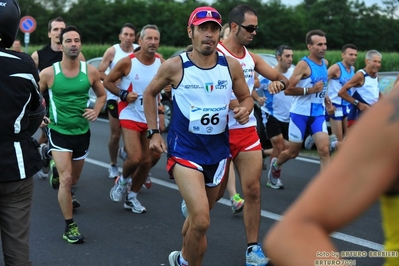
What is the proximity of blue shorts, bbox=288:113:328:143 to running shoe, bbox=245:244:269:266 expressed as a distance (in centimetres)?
336

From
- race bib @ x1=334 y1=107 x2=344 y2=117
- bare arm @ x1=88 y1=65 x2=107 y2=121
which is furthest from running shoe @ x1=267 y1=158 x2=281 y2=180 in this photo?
bare arm @ x1=88 y1=65 x2=107 y2=121

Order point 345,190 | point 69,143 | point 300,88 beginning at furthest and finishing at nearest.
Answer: point 300,88, point 69,143, point 345,190

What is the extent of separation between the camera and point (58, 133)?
699cm

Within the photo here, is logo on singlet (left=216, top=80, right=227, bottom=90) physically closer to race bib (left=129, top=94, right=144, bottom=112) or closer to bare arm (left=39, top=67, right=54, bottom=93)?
bare arm (left=39, top=67, right=54, bottom=93)

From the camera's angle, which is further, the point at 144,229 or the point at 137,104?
the point at 137,104

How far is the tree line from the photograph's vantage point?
6206 centimetres

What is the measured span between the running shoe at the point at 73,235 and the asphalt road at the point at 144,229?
0.19 ft

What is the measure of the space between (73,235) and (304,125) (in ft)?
12.0

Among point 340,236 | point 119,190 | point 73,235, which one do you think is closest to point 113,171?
point 119,190

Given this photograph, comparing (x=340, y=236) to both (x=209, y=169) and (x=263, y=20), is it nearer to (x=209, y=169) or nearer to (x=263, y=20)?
(x=209, y=169)

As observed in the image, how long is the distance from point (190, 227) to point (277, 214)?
297 centimetres

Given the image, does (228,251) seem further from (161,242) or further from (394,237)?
(394,237)

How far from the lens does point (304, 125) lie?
28.9 feet

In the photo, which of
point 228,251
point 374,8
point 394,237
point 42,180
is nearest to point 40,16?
point 374,8
